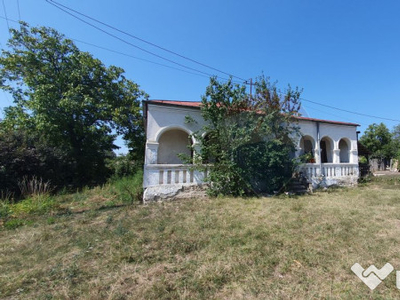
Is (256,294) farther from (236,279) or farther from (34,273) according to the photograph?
(34,273)

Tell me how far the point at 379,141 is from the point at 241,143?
2926 cm

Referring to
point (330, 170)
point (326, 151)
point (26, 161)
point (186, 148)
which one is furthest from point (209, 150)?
point (326, 151)

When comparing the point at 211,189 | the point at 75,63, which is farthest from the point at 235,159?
the point at 75,63

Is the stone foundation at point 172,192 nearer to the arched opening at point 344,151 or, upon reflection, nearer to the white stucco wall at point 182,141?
the white stucco wall at point 182,141

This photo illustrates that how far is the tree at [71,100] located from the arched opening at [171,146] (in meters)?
4.51

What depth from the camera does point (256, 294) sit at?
6.73ft

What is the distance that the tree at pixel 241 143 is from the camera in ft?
22.4

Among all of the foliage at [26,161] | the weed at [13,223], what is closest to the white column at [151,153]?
the weed at [13,223]

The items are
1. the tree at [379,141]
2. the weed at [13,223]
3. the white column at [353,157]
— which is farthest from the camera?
the tree at [379,141]

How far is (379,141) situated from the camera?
948 inches

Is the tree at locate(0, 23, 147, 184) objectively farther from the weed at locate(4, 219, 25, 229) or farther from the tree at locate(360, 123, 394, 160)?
the tree at locate(360, 123, 394, 160)

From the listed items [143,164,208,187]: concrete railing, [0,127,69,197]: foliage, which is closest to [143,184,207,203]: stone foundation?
[143,164,208,187]: concrete railing

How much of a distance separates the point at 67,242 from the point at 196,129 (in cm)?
540

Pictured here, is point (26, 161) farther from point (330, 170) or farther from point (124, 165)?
point (330, 170)
